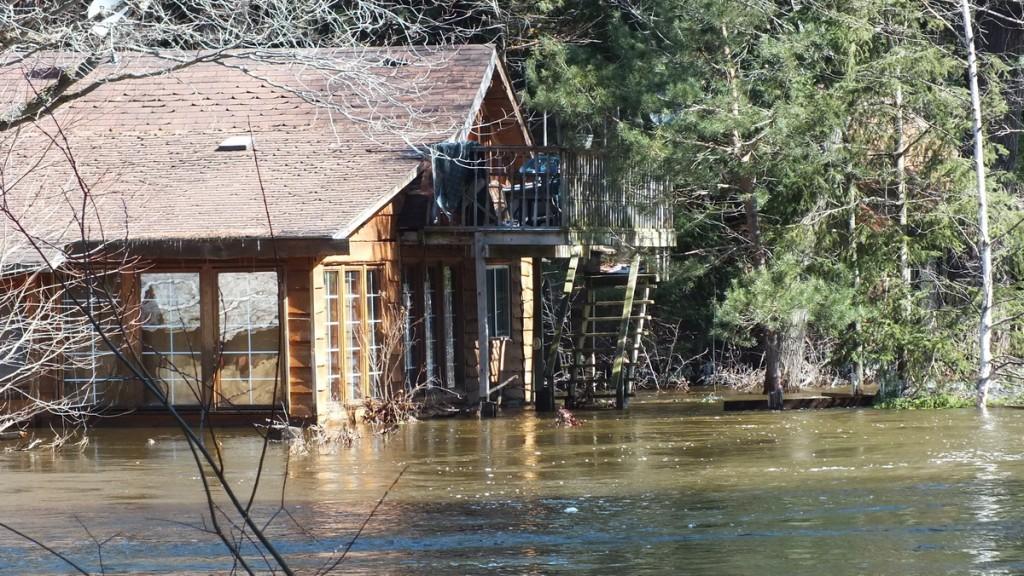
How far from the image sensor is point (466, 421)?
19.1 meters

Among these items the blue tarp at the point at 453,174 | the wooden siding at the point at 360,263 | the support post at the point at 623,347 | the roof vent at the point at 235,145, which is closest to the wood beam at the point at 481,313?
the blue tarp at the point at 453,174

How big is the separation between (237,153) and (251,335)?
2924mm

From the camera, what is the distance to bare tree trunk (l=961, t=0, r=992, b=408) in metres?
18.8

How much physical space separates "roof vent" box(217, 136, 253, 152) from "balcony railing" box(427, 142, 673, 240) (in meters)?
2.61

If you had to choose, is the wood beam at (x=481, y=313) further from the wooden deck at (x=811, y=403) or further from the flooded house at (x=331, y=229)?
the wooden deck at (x=811, y=403)

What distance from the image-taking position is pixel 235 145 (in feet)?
63.0

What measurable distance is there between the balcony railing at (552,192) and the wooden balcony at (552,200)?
1cm

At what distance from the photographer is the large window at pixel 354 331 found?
17984 millimetres

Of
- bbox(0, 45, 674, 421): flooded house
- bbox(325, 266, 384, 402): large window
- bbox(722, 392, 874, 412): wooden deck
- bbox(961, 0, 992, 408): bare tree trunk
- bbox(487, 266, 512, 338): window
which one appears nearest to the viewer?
bbox(0, 45, 674, 421): flooded house

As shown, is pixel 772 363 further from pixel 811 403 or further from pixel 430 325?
pixel 430 325

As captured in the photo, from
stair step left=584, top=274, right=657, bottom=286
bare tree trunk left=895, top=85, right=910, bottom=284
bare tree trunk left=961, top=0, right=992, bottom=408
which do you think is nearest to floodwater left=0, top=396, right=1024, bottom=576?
bare tree trunk left=961, top=0, right=992, bottom=408

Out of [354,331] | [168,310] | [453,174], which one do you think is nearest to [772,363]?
[453,174]

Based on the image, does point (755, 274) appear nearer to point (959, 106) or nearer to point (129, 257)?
point (959, 106)

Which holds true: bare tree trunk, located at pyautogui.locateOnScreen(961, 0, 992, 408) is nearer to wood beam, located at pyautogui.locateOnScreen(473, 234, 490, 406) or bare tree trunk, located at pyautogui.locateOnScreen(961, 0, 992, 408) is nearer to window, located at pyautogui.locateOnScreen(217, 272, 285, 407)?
wood beam, located at pyautogui.locateOnScreen(473, 234, 490, 406)
